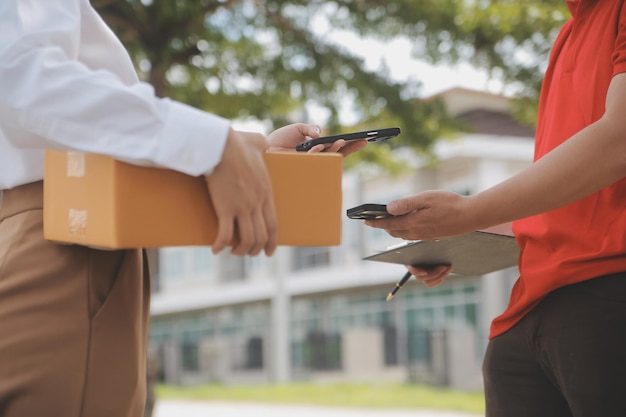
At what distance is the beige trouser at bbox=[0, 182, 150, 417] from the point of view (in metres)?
1.29

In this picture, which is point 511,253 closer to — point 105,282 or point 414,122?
point 105,282

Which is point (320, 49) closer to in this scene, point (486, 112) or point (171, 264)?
point (486, 112)

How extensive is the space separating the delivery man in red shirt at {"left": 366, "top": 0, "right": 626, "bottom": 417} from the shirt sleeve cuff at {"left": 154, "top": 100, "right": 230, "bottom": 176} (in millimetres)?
500

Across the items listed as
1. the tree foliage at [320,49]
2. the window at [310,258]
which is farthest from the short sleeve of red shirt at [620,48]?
the window at [310,258]

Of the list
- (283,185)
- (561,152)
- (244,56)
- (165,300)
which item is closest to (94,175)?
(283,185)

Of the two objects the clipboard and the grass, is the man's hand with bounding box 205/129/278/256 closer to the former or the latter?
the clipboard

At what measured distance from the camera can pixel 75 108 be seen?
119cm

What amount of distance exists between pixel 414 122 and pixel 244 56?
1536mm

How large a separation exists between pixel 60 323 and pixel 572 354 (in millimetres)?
895

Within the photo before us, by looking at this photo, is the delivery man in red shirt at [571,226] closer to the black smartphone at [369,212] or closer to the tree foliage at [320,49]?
the black smartphone at [369,212]

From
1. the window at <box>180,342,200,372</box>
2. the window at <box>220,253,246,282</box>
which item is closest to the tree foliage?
the window at <box>180,342,200,372</box>

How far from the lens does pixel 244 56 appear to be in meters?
7.60

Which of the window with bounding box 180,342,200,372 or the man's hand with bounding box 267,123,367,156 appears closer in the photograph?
the man's hand with bounding box 267,123,367,156

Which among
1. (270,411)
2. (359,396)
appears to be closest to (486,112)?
(359,396)
